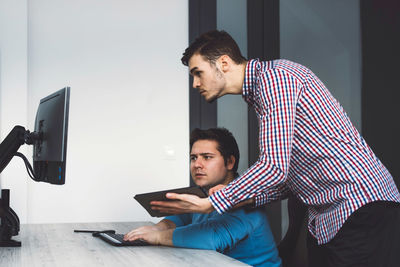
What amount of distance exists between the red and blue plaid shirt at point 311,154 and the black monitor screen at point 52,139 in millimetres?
547

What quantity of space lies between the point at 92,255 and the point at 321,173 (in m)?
0.76

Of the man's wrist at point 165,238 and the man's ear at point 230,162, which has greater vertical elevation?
the man's ear at point 230,162

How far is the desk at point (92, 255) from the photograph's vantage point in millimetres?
1420

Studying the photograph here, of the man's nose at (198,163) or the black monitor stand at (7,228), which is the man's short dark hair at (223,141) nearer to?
the man's nose at (198,163)

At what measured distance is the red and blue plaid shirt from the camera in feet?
4.66

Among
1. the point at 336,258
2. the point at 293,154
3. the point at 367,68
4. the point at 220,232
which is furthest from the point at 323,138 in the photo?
the point at 367,68

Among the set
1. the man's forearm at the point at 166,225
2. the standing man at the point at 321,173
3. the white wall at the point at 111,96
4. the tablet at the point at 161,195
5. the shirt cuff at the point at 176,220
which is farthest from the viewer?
the white wall at the point at 111,96

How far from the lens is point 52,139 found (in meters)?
1.73

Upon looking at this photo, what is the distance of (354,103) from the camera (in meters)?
2.06

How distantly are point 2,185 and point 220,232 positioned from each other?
203cm

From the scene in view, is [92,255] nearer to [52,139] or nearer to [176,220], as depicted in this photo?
[52,139]

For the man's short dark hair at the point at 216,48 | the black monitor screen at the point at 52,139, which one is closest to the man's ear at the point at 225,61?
the man's short dark hair at the point at 216,48

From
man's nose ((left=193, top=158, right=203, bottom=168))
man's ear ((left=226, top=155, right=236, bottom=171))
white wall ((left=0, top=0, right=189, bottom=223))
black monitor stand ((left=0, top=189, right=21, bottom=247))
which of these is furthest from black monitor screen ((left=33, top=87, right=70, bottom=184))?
white wall ((left=0, top=0, right=189, bottom=223))

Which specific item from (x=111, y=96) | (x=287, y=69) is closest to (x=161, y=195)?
(x=287, y=69)
